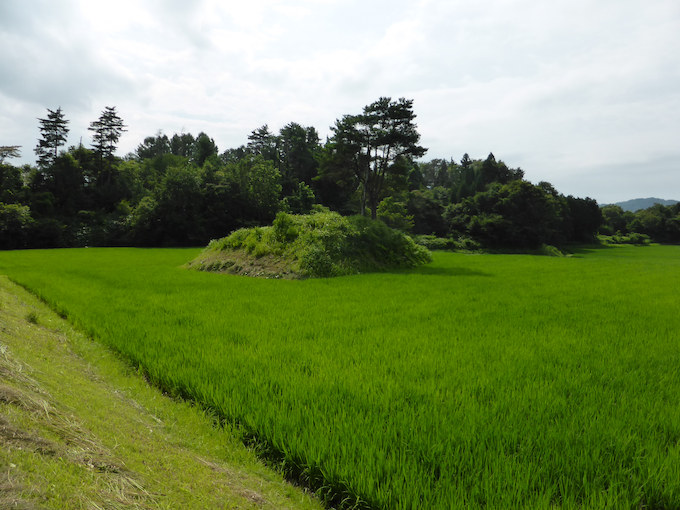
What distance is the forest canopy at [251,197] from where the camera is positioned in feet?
79.9

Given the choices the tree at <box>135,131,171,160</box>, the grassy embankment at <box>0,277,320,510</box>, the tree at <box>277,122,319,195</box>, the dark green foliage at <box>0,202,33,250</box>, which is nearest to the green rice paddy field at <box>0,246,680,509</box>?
the grassy embankment at <box>0,277,320,510</box>

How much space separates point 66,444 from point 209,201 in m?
39.4

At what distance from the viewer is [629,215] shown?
72312 mm

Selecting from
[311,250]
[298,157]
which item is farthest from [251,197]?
[311,250]

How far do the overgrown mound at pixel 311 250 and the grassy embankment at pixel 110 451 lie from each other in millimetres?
9515

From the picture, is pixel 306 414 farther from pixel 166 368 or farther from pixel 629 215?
pixel 629 215

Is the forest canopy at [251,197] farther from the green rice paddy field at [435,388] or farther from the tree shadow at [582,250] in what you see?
the green rice paddy field at [435,388]

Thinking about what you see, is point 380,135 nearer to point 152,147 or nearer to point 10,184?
point 10,184

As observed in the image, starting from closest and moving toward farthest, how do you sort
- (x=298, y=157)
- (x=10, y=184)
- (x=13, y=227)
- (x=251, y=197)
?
(x=13, y=227), (x=10, y=184), (x=251, y=197), (x=298, y=157)

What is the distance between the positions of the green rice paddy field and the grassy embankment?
0.25 m

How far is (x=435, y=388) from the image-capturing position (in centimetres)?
345

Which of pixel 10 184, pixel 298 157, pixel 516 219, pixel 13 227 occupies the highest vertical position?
pixel 298 157

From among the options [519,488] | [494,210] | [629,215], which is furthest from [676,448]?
[629,215]

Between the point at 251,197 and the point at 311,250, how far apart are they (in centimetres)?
2777
